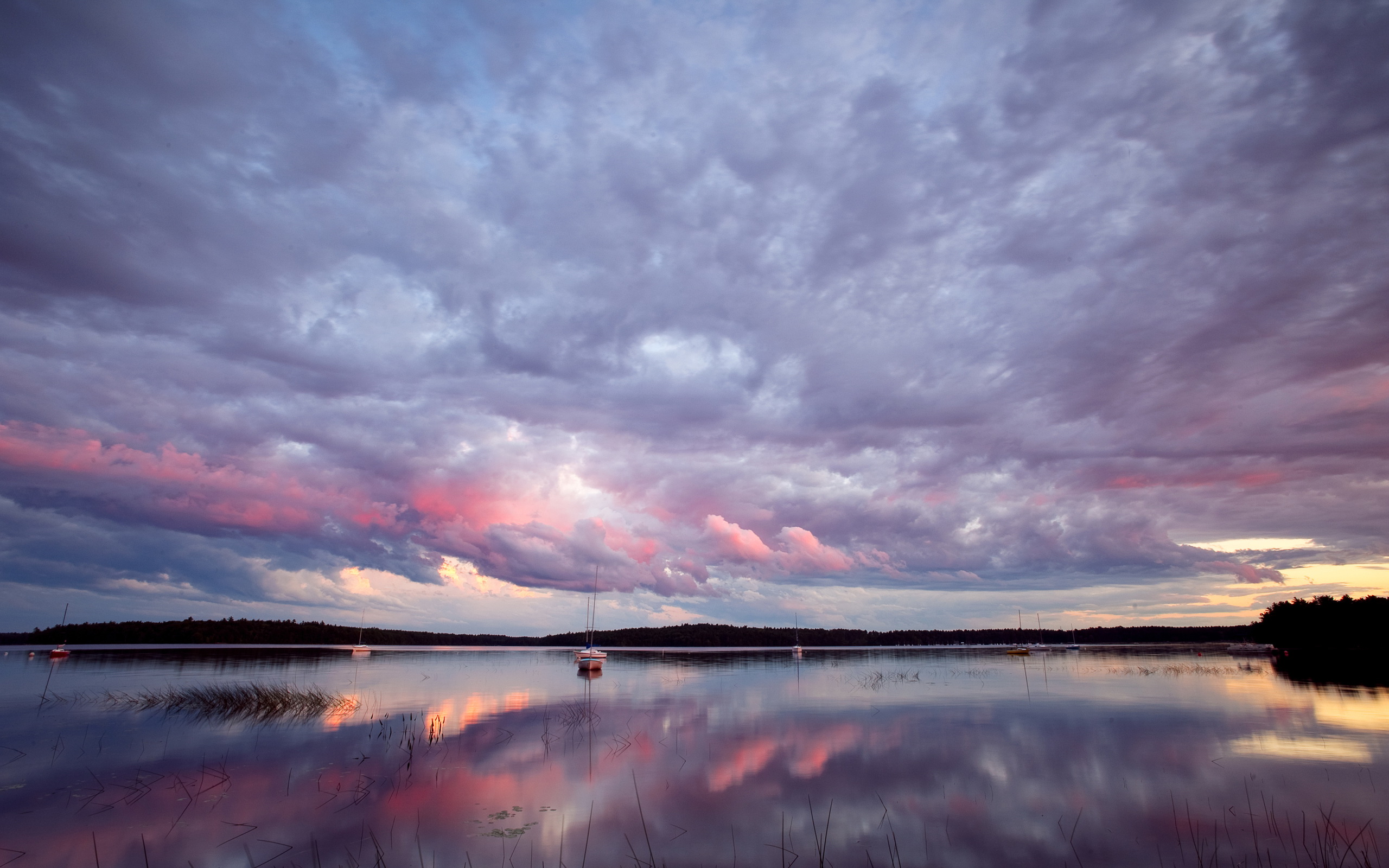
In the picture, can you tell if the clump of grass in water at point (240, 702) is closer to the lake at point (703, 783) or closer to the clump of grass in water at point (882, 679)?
the lake at point (703, 783)

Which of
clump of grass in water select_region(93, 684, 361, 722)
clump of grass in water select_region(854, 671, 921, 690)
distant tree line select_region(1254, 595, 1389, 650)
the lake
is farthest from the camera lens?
distant tree line select_region(1254, 595, 1389, 650)

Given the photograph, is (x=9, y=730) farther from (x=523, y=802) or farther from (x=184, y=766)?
(x=523, y=802)

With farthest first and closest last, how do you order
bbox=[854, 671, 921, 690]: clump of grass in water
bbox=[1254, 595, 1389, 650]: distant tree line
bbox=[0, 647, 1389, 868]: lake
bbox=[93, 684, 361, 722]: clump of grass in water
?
bbox=[1254, 595, 1389, 650]: distant tree line → bbox=[854, 671, 921, 690]: clump of grass in water → bbox=[93, 684, 361, 722]: clump of grass in water → bbox=[0, 647, 1389, 868]: lake

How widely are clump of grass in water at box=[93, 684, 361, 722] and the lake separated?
125 cm

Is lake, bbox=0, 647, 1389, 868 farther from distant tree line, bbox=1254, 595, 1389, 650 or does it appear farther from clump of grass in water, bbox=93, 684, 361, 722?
distant tree line, bbox=1254, 595, 1389, 650

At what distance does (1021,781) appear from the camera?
86.0ft

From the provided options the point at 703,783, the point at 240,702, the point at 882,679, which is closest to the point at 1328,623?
the point at 882,679

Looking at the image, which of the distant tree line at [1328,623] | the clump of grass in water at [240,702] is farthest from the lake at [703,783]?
the distant tree line at [1328,623]

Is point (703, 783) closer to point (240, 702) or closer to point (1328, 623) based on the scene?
point (240, 702)

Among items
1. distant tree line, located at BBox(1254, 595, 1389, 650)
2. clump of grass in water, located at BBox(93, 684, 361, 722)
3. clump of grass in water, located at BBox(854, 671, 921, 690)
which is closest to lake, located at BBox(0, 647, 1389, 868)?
clump of grass in water, located at BBox(93, 684, 361, 722)

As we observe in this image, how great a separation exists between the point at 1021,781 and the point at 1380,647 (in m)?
164

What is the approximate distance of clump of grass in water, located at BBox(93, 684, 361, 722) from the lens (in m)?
43.4

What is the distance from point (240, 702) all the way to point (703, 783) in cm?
4037

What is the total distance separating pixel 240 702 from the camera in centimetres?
4747
